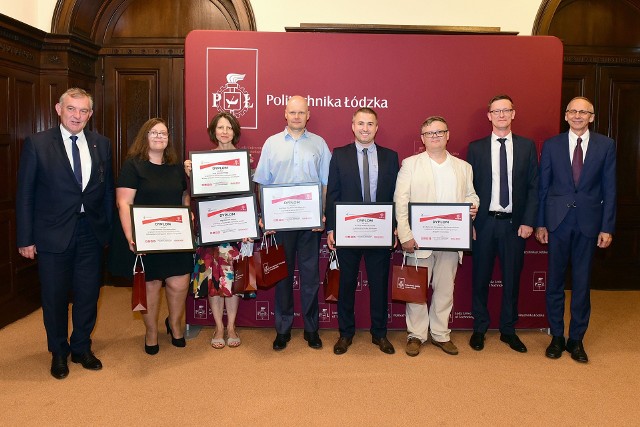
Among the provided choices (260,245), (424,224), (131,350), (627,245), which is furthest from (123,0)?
(627,245)

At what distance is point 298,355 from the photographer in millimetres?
3877

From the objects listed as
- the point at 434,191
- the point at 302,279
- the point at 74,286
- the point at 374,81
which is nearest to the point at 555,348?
the point at 434,191

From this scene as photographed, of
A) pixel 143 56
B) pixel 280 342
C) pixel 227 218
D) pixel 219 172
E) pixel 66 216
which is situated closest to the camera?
pixel 66 216

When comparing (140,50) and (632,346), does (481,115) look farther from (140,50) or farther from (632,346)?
(140,50)

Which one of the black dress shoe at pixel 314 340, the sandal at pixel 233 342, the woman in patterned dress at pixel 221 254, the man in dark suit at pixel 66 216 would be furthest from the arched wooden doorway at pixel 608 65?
the man in dark suit at pixel 66 216

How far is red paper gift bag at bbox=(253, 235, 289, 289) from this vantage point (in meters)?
3.81

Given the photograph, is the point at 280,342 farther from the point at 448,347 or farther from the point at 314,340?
the point at 448,347

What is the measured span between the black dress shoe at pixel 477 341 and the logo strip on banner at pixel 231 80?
239cm

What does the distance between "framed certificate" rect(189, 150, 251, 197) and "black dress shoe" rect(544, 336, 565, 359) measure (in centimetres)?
240

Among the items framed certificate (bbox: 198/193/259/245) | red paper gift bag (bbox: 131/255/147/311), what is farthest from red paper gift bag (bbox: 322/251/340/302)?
red paper gift bag (bbox: 131/255/147/311)

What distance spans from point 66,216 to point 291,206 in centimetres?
141

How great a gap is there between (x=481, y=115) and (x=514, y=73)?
405 millimetres

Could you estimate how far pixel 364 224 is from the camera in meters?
3.74

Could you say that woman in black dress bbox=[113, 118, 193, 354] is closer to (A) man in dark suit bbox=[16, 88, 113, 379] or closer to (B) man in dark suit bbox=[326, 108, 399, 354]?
(A) man in dark suit bbox=[16, 88, 113, 379]
